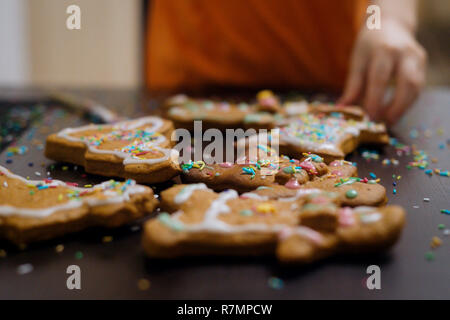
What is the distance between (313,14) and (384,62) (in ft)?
2.45

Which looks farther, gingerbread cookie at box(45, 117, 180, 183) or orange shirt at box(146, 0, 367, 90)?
orange shirt at box(146, 0, 367, 90)

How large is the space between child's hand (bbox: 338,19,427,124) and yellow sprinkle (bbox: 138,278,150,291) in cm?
140

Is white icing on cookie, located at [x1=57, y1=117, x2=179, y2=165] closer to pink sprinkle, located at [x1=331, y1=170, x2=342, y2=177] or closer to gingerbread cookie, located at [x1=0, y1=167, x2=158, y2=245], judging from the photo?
gingerbread cookie, located at [x1=0, y1=167, x2=158, y2=245]

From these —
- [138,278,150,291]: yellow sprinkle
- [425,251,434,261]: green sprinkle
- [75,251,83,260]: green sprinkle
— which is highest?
[425,251,434,261]: green sprinkle

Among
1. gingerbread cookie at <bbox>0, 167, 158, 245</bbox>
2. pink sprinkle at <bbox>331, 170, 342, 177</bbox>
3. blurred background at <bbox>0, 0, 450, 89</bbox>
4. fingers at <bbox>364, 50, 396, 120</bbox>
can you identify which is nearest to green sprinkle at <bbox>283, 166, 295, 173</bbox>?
pink sprinkle at <bbox>331, 170, 342, 177</bbox>

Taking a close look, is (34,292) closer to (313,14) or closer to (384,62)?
(384,62)

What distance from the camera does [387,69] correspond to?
6.49 ft

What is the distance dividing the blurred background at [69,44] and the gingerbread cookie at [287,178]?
8.48 feet

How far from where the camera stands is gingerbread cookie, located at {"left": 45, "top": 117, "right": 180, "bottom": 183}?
1.27m

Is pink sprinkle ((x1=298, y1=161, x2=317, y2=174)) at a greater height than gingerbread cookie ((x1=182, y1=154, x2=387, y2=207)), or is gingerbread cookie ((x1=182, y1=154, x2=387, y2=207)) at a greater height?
pink sprinkle ((x1=298, y1=161, x2=317, y2=174))

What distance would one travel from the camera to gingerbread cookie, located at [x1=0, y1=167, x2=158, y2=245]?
99 centimetres

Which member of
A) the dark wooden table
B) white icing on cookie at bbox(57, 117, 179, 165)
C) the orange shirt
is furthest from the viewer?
the orange shirt

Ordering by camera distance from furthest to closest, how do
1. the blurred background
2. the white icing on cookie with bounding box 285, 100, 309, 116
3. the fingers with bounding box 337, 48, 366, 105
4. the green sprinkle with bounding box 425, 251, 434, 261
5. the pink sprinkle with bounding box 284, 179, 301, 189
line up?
the blurred background → the fingers with bounding box 337, 48, 366, 105 → the white icing on cookie with bounding box 285, 100, 309, 116 → the pink sprinkle with bounding box 284, 179, 301, 189 → the green sprinkle with bounding box 425, 251, 434, 261

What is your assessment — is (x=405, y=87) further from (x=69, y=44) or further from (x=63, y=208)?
(x=69, y=44)
